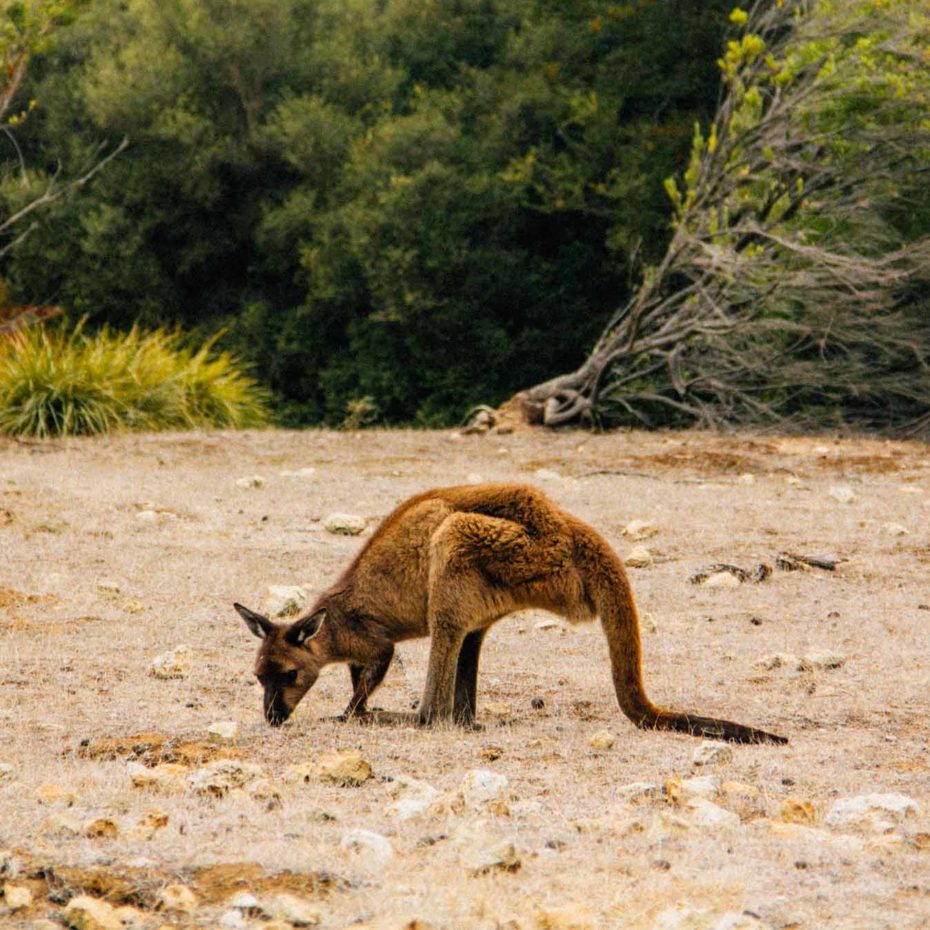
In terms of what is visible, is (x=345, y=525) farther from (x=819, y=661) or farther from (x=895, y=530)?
(x=819, y=661)

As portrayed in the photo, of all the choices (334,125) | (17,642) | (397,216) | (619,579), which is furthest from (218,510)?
(334,125)

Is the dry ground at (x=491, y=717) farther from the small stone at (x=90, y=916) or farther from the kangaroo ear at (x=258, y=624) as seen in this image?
the kangaroo ear at (x=258, y=624)

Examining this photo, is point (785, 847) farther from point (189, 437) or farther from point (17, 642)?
point (189, 437)

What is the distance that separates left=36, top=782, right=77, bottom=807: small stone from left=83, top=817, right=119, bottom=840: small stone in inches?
14.0

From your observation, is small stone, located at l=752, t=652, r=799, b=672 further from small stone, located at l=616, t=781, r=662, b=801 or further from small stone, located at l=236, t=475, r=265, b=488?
small stone, located at l=236, t=475, r=265, b=488

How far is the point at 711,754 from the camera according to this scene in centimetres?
486

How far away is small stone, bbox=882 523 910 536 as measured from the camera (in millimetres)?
9781

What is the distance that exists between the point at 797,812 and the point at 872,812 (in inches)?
7.9

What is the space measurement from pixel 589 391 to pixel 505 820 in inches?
547

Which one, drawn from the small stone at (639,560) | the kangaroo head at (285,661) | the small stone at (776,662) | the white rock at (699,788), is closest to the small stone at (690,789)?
the white rock at (699,788)

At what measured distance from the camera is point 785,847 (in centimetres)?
384

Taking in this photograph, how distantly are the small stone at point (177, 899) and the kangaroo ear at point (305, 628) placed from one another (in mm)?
2187

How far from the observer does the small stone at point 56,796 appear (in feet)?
13.8

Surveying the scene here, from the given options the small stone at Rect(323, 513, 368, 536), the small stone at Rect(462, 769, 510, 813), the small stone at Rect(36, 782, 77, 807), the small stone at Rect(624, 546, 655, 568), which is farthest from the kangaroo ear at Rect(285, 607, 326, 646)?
the small stone at Rect(323, 513, 368, 536)
